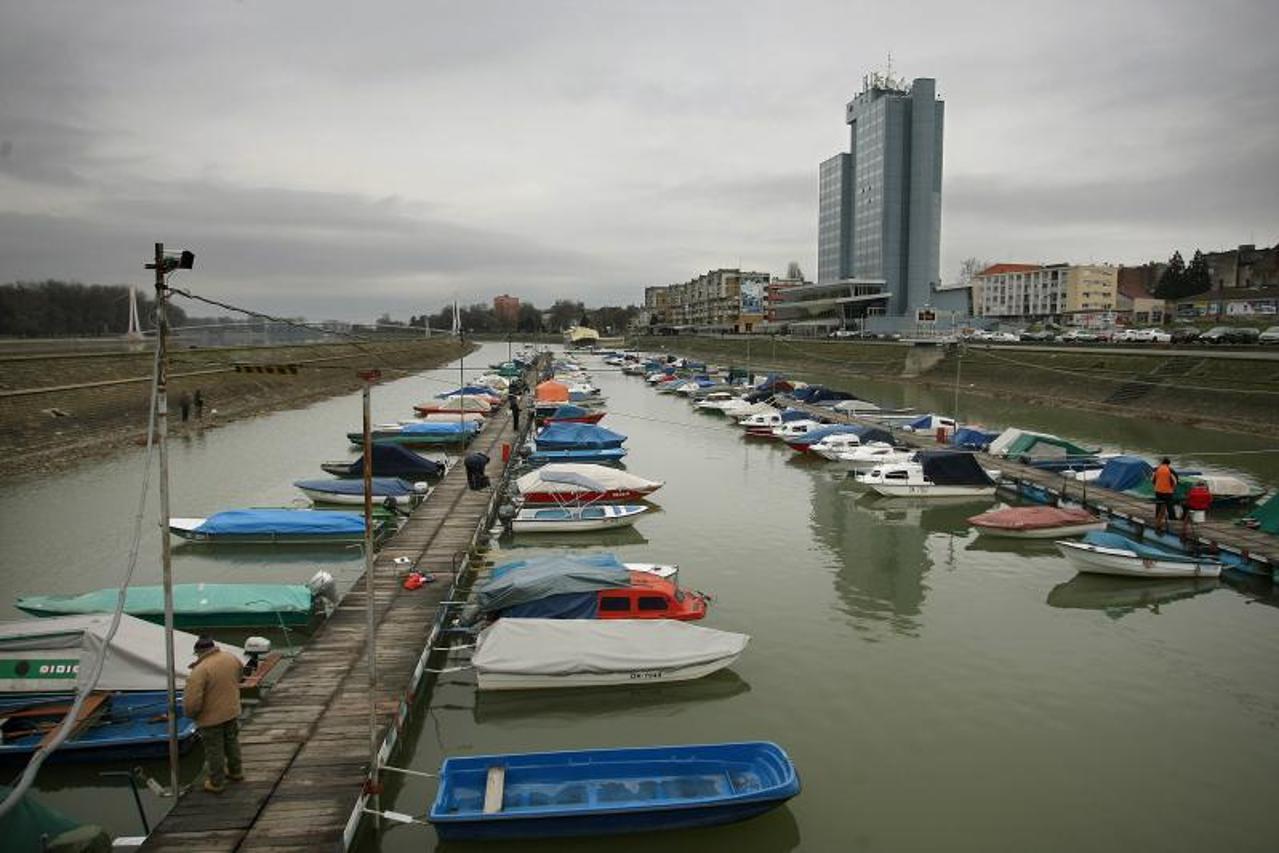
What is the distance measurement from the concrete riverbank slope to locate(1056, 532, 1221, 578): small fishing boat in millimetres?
30133

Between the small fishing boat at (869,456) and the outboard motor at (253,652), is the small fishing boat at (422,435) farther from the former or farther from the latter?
the outboard motor at (253,652)

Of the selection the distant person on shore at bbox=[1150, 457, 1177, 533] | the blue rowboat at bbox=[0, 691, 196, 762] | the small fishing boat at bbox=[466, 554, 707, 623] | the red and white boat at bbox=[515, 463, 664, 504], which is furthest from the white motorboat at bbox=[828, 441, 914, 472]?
the blue rowboat at bbox=[0, 691, 196, 762]

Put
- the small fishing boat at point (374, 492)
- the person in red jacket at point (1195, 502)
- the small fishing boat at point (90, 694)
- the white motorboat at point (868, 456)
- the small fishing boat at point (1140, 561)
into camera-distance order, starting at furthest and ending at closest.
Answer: the white motorboat at point (868, 456) → the small fishing boat at point (374, 492) → the person in red jacket at point (1195, 502) → the small fishing boat at point (1140, 561) → the small fishing boat at point (90, 694)

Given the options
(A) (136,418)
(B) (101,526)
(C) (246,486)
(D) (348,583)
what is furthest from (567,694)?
(A) (136,418)

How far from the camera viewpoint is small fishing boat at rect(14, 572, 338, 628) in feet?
64.2

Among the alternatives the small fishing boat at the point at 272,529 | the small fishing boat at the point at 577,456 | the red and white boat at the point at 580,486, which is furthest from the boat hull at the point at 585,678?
the small fishing boat at the point at 577,456

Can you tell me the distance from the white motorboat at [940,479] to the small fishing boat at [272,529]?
2271cm

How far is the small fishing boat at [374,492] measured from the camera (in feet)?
106

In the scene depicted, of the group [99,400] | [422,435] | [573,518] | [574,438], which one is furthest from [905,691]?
[99,400]

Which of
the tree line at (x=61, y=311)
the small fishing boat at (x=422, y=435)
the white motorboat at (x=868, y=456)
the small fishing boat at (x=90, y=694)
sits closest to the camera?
the small fishing boat at (x=90, y=694)

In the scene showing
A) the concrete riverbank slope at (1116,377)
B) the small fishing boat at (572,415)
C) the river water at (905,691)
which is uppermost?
the concrete riverbank slope at (1116,377)

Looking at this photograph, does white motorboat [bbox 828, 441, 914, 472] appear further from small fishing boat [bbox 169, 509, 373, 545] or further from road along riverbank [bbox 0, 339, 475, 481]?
small fishing boat [bbox 169, 509, 373, 545]

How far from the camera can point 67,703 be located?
15148 mm

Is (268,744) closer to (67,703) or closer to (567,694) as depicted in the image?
(67,703)
